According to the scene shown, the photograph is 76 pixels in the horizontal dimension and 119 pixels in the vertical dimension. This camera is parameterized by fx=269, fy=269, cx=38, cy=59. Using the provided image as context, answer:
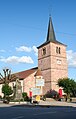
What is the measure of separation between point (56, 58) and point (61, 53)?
9.16 feet

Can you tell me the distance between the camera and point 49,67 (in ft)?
249

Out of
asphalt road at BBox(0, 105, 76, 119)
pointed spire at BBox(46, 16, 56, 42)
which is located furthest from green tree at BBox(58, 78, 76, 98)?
asphalt road at BBox(0, 105, 76, 119)

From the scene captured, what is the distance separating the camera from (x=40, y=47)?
3258 inches

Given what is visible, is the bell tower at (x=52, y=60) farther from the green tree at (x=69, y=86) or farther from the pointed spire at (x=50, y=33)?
the green tree at (x=69, y=86)

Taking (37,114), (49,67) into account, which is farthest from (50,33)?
(37,114)

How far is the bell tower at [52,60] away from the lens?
245 feet

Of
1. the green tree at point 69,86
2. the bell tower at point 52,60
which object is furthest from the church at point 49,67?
the green tree at point 69,86

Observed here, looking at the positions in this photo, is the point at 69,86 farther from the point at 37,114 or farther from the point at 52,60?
the point at 37,114

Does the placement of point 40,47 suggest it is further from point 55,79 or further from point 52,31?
point 55,79

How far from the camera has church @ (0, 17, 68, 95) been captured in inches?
2950

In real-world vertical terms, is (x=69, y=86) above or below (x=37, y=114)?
above

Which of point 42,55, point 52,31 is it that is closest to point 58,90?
point 42,55

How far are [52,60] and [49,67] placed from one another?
7.50 feet

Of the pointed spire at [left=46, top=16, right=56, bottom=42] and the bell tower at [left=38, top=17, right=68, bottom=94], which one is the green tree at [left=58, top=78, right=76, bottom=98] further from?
the pointed spire at [left=46, top=16, right=56, bottom=42]
